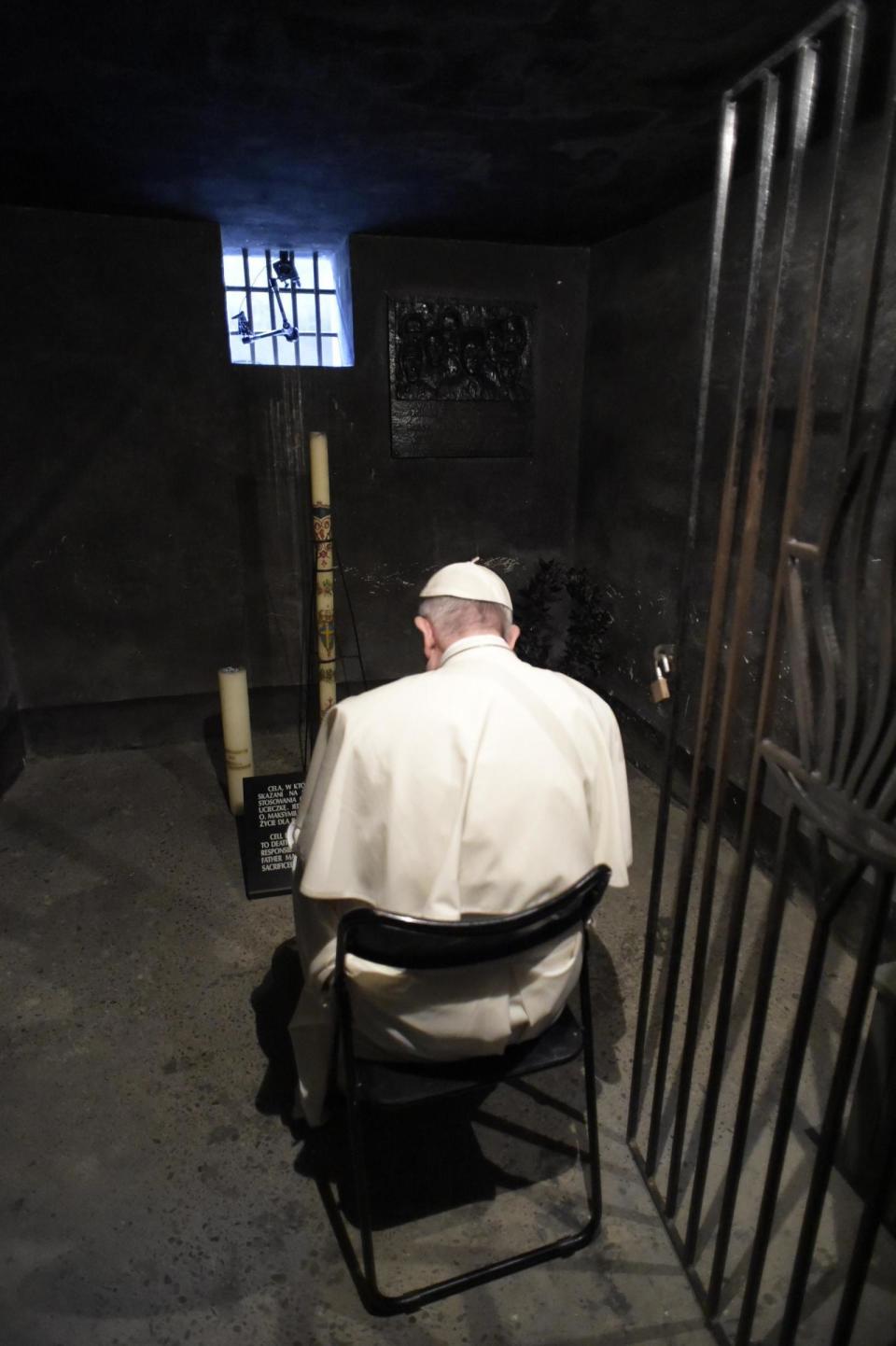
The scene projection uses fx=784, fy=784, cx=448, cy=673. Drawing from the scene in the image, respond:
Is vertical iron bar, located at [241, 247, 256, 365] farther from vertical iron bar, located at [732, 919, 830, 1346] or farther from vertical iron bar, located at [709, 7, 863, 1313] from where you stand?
vertical iron bar, located at [732, 919, 830, 1346]

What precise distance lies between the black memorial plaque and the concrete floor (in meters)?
0.09

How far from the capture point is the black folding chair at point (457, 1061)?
4.67ft

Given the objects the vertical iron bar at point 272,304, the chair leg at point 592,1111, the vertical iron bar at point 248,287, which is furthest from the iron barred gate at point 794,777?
the vertical iron bar at point 248,287

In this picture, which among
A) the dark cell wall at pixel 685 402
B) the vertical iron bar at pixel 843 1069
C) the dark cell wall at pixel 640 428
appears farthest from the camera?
the dark cell wall at pixel 640 428

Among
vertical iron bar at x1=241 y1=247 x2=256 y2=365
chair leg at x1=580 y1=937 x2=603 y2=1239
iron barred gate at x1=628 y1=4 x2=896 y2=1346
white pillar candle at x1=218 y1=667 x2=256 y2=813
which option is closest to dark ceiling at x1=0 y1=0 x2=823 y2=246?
iron barred gate at x1=628 y1=4 x2=896 y2=1346

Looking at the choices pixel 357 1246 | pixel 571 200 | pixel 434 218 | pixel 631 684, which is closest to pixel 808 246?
pixel 571 200

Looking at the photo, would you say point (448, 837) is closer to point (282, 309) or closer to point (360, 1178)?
point (360, 1178)

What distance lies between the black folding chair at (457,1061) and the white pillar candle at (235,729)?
6.10 ft

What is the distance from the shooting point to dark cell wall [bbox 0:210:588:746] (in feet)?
12.6

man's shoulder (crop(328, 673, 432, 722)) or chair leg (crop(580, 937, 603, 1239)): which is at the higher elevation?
man's shoulder (crop(328, 673, 432, 722))

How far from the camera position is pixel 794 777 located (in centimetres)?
139

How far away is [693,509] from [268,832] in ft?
7.48

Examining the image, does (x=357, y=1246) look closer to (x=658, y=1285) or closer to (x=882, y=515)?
(x=658, y=1285)

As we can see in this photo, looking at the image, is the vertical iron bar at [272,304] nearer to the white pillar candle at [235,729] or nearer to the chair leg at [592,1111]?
the white pillar candle at [235,729]
